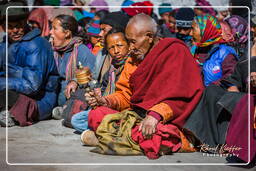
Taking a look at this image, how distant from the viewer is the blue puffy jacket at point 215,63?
5.41 meters

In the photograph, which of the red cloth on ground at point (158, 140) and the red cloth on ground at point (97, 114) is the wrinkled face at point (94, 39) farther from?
the red cloth on ground at point (158, 140)

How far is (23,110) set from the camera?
605cm

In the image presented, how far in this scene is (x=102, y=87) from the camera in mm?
5812

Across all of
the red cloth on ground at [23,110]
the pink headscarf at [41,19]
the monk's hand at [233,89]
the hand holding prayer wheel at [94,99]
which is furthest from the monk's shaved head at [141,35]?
the pink headscarf at [41,19]

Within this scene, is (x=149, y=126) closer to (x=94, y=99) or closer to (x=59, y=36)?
(x=94, y=99)

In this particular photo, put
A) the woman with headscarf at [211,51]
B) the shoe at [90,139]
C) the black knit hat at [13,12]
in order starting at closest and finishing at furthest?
the shoe at [90,139]
the woman with headscarf at [211,51]
the black knit hat at [13,12]

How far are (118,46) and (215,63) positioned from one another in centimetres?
119

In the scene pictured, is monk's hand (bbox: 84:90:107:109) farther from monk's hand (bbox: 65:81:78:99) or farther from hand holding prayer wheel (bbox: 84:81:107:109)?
monk's hand (bbox: 65:81:78:99)

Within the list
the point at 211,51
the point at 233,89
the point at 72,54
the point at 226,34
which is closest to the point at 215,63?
the point at 211,51

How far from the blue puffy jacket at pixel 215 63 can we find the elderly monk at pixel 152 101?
0.84 m

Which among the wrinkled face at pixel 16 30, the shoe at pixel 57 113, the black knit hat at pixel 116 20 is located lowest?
the shoe at pixel 57 113

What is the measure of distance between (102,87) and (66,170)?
1.86 metres

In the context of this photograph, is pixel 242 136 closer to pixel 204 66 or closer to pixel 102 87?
pixel 204 66

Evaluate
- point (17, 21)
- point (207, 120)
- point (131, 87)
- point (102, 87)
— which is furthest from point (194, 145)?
point (17, 21)
